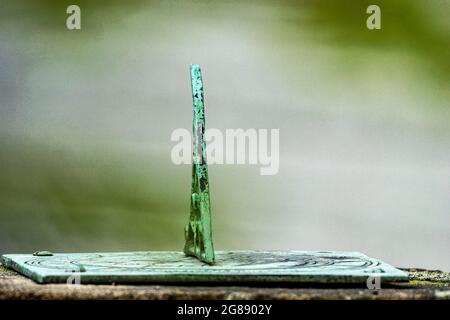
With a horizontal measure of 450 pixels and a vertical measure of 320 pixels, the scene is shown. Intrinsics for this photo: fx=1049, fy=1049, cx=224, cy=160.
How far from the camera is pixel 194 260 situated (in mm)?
3047

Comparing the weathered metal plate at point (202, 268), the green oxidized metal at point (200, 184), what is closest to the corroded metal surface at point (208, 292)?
the weathered metal plate at point (202, 268)

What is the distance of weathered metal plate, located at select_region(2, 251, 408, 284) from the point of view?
2.66 m

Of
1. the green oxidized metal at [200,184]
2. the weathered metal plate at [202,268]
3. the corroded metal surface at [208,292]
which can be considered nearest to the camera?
the corroded metal surface at [208,292]

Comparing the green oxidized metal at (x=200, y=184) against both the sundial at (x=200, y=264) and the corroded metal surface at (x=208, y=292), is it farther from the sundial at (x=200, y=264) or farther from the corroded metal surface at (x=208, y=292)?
the corroded metal surface at (x=208, y=292)

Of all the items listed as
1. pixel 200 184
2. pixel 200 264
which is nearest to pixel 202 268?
pixel 200 264

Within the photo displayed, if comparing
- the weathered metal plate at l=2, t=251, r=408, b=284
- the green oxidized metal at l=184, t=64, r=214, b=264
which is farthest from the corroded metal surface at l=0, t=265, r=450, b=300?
the green oxidized metal at l=184, t=64, r=214, b=264

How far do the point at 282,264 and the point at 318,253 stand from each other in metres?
0.39

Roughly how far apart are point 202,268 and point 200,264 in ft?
0.42

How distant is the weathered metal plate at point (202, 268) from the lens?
266cm

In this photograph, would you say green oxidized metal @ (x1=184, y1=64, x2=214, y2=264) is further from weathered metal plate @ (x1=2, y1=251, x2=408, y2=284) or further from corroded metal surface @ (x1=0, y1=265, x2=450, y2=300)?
corroded metal surface @ (x1=0, y1=265, x2=450, y2=300)

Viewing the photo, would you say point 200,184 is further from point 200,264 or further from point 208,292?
point 208,292

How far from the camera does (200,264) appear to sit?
2939 mm
